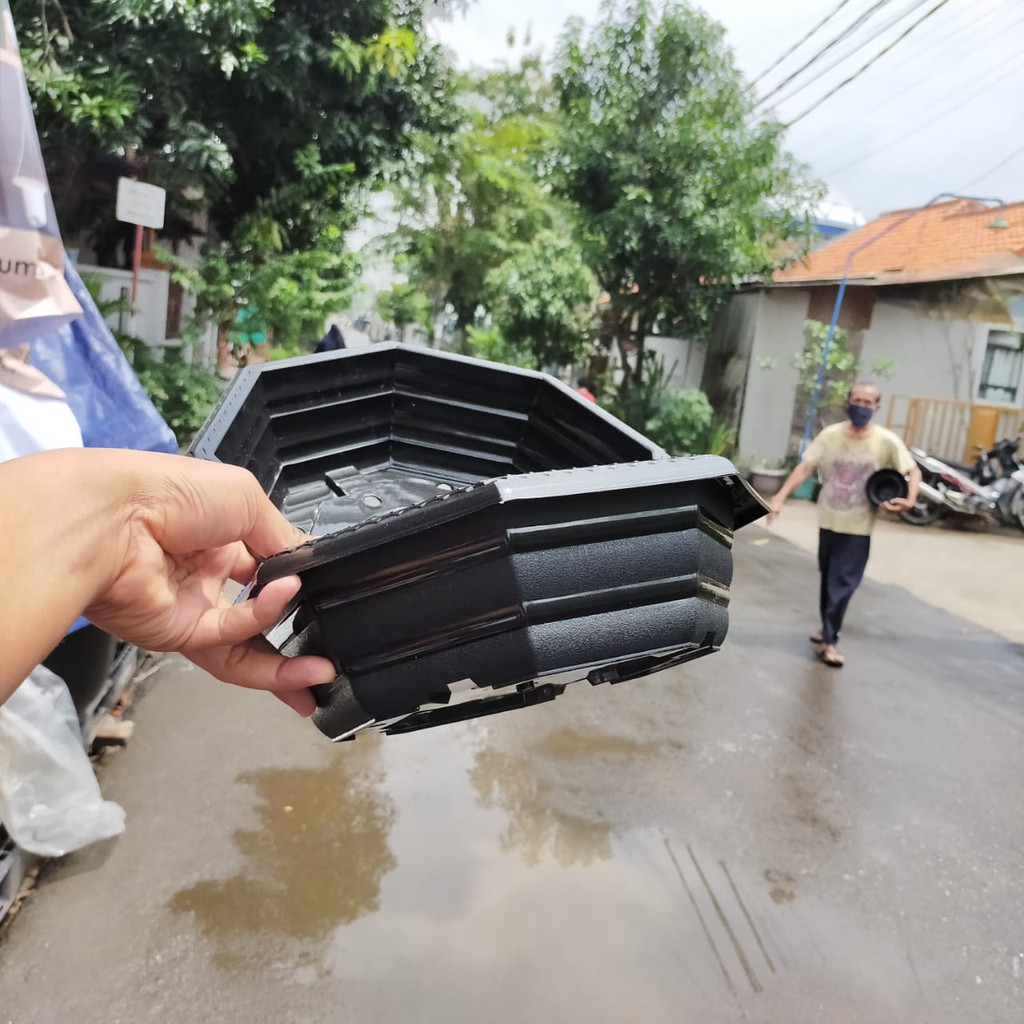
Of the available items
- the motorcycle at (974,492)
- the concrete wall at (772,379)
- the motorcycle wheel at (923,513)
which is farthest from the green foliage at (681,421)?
the motorcycle wheel at (923,513)

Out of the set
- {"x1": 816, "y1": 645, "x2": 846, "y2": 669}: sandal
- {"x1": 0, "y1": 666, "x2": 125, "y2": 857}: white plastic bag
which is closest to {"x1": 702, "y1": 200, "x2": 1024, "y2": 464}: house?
{"x1": 816, "y1": 645, "x2": 846, "y2": 669}: sandal

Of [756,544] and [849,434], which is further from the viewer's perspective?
[756,544]

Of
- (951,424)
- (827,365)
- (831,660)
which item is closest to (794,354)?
(827,365)

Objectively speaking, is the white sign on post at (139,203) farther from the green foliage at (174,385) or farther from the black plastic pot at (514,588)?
the black plastic pot at (514,588)

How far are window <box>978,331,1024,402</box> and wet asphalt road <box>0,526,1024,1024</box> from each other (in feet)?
26.5

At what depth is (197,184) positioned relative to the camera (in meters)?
6.87

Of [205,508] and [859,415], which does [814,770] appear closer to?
[859,415]

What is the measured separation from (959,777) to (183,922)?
3.25 m

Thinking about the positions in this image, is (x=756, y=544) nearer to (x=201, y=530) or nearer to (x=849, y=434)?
(x=849, y=434)

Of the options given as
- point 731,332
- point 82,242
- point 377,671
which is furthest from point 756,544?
point 377,671

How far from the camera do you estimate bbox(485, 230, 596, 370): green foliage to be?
11.3m

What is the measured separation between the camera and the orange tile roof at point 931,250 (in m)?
10.5

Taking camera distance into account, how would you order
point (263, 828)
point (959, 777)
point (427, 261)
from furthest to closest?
point (427, 261) → point (959, 777) → point (263, 828)

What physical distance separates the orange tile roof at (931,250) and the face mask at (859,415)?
6.57m
